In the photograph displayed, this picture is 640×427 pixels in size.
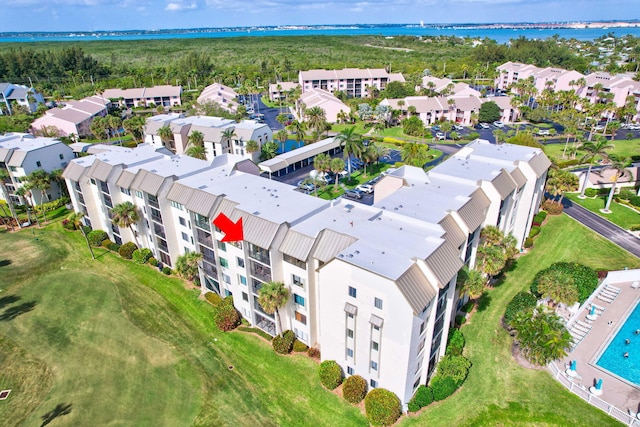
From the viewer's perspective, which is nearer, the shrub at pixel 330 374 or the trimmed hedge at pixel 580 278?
the shrub at pixel 330 374

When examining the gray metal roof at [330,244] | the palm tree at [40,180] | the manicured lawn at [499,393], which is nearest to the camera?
the manicured lawn at [499,393]

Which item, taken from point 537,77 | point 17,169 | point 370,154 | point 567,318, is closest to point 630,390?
point 567,318

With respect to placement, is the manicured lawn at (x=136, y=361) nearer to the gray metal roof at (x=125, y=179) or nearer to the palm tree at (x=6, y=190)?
the gray metal roof at (x=125, y=179)


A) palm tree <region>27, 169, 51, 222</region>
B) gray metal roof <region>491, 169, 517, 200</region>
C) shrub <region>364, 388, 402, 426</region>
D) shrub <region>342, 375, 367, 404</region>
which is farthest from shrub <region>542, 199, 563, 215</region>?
palm tree <region>27, 169, 51, 222</region>

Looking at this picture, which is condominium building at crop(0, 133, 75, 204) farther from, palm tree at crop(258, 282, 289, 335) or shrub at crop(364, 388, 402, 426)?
shrub at crop(364, 388, 402, 426)

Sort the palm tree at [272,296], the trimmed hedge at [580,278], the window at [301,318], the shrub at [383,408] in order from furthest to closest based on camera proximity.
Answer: the trimmed hedge at [580,278] < the window at [301,318] < the palm tree at [272,296] < the shrub at [383,408]

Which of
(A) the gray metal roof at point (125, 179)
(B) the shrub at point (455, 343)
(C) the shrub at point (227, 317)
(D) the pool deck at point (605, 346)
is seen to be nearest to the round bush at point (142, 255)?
(A) the gray metal roof at point (125, 179)
